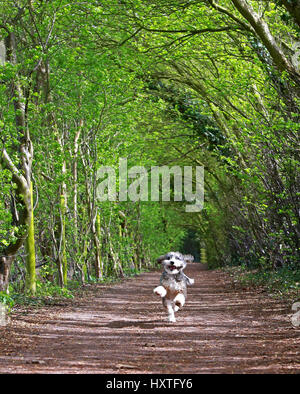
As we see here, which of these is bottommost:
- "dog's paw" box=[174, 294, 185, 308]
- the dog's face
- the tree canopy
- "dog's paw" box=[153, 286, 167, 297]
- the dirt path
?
the dirt path

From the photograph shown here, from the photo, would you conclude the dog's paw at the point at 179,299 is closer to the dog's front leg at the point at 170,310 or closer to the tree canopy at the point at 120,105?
the dog's front leg at the point at 170,310

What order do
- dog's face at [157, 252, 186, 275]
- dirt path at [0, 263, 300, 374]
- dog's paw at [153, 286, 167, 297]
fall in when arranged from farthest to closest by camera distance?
dog's face at [157, 252, 186, 275] < dog's paw at [153, 286, 167, 297] < dirt path at [0, 263, 300, 374]

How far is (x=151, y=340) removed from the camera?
10.3 m

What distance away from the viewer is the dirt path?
306 inches

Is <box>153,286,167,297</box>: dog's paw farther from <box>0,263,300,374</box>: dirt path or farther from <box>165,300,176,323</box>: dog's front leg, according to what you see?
<box>0,263,300,374</box>: dirt path

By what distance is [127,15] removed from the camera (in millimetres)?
17375

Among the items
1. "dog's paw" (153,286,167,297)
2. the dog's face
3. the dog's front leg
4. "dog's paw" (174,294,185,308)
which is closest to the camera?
"dog's paw" (153,286,167,297)

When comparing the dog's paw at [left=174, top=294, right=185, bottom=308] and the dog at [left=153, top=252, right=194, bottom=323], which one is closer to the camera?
the dog at [left=153, top=252, right=194, bottom=323]

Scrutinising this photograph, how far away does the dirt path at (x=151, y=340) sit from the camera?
7.78m

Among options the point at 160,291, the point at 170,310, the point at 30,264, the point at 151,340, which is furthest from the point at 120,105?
the point at 151,340

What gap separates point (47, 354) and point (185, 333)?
2893 mm

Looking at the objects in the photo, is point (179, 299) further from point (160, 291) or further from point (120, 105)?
point (120, 105)

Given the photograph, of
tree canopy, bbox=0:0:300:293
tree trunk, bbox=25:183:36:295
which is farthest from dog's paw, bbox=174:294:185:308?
tree trunk, bbox=25:183:36:295
